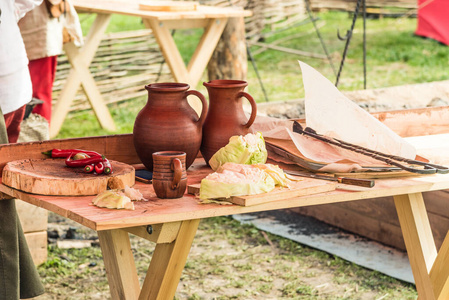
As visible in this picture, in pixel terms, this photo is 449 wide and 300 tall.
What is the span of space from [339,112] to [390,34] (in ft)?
34.4

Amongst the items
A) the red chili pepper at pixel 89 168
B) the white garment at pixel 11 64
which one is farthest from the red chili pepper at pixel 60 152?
the white garment at pixel 11 64

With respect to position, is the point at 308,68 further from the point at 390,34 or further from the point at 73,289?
the point at 390,34

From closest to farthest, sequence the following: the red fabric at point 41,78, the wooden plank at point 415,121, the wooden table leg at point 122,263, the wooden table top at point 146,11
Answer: the wooden table leg at point 122,263
the wooden plank at point 415,121
the red fabric at point 41,78
the wooden table top at point 146,11

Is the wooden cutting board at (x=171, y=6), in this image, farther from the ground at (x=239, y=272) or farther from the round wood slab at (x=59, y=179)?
the round wood slab at (x=59, y=179)

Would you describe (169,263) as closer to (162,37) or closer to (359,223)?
(359,223)

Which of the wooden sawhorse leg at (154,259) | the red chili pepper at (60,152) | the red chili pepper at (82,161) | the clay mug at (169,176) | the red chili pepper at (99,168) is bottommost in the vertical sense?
the wooden sawhorse leg at (154,259)

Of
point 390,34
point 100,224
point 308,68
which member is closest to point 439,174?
point 308,68

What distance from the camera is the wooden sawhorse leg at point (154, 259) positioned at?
1.70m

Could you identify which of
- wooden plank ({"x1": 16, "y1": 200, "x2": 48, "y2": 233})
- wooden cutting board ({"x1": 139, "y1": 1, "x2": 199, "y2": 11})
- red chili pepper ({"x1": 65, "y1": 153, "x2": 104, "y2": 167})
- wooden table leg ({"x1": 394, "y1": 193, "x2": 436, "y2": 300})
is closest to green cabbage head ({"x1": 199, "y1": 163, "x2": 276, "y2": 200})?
red chili pepper ({"x1": 65, "y1": 153, "x2": 104, "y2": 167})

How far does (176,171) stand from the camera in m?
1.72

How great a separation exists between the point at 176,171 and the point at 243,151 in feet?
0.98

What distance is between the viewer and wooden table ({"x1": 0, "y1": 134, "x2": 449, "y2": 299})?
5.34ft

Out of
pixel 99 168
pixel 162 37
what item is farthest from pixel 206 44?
pixel 99 168

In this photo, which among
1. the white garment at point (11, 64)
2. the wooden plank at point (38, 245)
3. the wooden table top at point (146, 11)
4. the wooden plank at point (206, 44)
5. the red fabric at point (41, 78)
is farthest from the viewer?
the wooden plank at point (206, 44)
